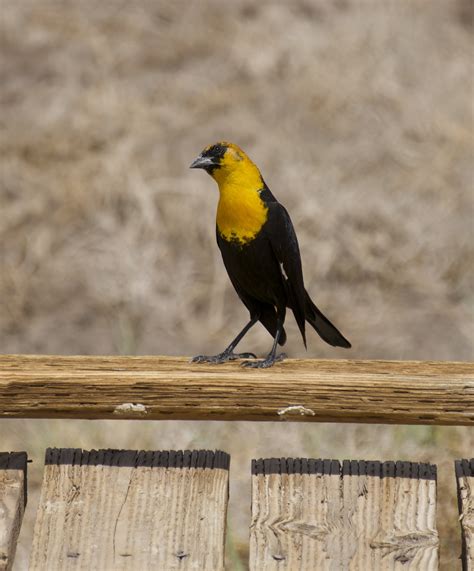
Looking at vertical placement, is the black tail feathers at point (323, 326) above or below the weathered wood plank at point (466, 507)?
above

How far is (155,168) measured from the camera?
27.6ft

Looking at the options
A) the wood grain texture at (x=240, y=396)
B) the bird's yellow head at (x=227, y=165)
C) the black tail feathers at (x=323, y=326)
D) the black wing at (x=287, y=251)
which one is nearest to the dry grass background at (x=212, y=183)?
the black tail feathers at (x=323, y=326)

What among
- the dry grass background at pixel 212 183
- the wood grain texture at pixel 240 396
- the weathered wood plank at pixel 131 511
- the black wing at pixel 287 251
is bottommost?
the weathered wood plank at pixel 131 511

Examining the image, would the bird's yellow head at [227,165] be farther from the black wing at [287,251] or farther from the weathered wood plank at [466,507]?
the weathered wood plank at [466,507]

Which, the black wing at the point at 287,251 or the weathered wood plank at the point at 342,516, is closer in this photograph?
the weathered wood plank at the point at 342,516

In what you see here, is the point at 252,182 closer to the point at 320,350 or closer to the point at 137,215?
the point at 320,350

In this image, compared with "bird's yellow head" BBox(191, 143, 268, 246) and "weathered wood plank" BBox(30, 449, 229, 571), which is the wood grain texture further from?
"bird's yellow head" BBox(191, 143, 268, 246)

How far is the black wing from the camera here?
421 cm

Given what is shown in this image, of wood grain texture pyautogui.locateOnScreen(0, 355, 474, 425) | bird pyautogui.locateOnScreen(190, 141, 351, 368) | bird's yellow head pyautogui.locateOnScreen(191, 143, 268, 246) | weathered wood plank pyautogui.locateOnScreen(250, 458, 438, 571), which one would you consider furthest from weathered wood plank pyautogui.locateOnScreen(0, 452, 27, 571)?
bird's yellow head pyautogui.locateOnScreen(191, 143, 268, 246)

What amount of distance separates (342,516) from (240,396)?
1.09 feet

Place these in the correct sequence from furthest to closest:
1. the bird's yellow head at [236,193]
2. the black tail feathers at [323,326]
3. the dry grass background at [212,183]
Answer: the dry grass background at [212,183] → the black tail feathers at [323,326] → the bird's yellow head at [236,193]

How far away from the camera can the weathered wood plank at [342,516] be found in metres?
2.38

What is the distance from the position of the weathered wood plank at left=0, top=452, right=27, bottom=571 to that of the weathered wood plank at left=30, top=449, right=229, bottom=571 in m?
0.05

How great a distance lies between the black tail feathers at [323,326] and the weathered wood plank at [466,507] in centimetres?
189
